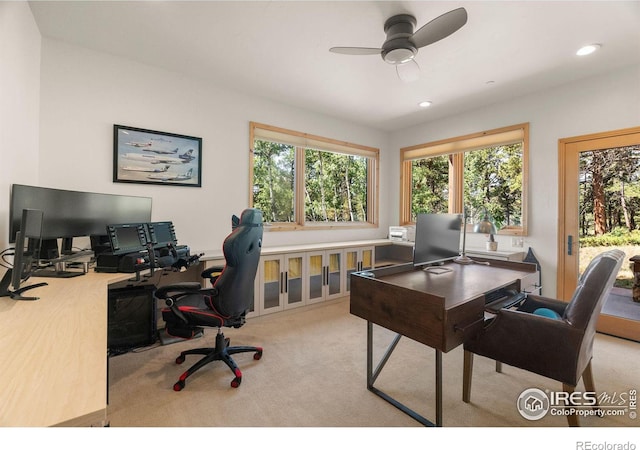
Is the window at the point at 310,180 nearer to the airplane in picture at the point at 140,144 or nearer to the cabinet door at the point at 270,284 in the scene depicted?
the cabinet door at the point at 270,284

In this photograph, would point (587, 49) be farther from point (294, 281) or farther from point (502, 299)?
point (294, 281)

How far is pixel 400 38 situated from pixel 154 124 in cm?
249

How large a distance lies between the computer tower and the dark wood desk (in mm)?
1947

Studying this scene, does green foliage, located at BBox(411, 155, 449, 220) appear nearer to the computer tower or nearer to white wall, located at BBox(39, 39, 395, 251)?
white wall, located at BBox(39, 39, 395, 251)

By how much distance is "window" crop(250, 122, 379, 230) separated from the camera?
3898 millimetres

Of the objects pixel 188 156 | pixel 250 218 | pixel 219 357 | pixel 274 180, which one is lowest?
pixel 219 357

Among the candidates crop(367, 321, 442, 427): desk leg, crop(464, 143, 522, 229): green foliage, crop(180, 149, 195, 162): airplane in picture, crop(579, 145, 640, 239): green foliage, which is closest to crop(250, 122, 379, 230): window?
crop(180, 149, 195, 162): airplane in picture

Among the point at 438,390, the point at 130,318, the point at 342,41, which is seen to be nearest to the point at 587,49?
the point at 342,41

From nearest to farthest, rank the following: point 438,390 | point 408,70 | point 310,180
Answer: point 438,390 → point 408,70 → point 310,180

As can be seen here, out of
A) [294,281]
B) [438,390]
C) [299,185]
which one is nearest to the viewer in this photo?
[438,390]

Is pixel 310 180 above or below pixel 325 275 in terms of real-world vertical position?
above

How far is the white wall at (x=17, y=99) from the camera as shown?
70.4 inches

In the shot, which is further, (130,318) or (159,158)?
(159,158)

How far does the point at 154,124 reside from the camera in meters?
3.04
